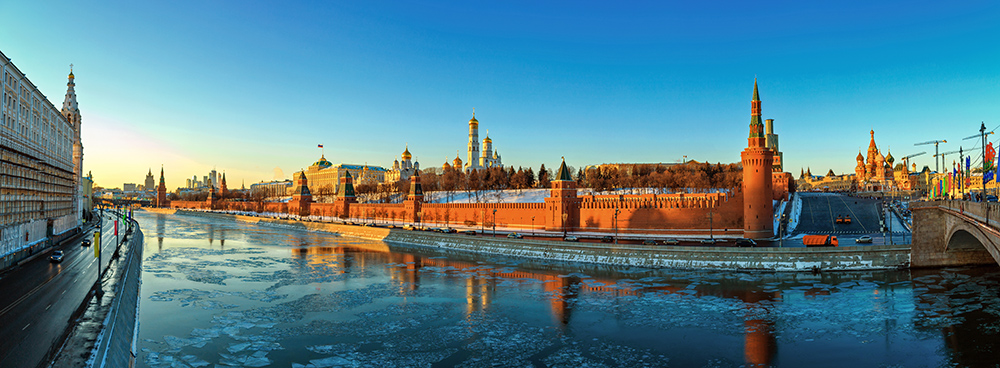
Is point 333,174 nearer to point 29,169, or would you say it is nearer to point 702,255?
point 29,169

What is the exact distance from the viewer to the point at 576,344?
1467cm

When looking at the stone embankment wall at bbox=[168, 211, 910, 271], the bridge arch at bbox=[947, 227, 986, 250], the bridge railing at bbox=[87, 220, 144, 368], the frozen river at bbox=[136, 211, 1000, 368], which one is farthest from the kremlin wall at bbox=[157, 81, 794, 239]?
the bridge railing at bbox=[87, 220, 144, 368]

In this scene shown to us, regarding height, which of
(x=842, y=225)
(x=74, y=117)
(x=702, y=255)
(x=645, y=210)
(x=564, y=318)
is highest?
(x=74, y=117)

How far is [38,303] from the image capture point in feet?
48.0

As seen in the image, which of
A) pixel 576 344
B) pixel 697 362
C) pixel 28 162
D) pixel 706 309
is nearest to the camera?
pixel 697 362

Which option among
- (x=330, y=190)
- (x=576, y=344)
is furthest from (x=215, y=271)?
(x=330, y=190)

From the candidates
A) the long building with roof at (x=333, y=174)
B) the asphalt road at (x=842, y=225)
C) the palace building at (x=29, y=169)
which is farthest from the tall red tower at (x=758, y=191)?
the long building with roof at (x=333, y=174)

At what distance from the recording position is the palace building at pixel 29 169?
931 inches

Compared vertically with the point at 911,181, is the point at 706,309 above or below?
below

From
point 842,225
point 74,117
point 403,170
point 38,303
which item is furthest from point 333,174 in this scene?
point 38,303

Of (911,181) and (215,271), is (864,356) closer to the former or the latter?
(215,271)

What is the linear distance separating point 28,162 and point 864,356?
118ft

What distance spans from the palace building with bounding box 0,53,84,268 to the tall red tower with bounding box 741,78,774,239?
38.1 meters

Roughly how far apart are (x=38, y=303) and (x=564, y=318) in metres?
14.9
